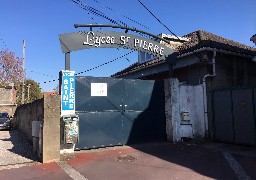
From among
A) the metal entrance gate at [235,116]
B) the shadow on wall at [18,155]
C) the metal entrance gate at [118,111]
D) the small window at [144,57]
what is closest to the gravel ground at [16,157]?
Answer: the shadow on wall at [18,155]

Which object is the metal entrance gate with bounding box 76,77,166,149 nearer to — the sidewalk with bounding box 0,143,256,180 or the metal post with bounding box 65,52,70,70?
the metal post with bounding box 65,52,70,70

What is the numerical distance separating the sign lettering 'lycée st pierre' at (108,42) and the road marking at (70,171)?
13.5 feet

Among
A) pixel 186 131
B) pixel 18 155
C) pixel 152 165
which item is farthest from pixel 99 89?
pixel 186 131

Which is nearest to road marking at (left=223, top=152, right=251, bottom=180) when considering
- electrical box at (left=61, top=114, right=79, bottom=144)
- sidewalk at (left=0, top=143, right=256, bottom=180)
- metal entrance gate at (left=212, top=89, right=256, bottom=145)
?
sidewalk at (left=0, top=143, right=256, bottom=180)

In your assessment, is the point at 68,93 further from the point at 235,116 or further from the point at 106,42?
the point at 235,116

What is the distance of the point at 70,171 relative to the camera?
270 inches

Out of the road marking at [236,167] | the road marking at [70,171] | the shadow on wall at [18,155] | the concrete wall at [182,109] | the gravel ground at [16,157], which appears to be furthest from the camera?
the concrete wall at [182,109]

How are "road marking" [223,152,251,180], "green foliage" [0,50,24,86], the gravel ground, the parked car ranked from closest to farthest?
1. "road marking" [223,152,251,180]
2. the gravel ground
3. the parked car
4. "green foliage" [0,50,24,86]

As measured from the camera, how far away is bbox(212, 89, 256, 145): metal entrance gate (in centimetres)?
980

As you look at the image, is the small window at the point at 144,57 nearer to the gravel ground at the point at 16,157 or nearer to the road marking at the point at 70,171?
the gravel ground at the point at 16,157

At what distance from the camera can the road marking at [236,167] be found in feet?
19.9

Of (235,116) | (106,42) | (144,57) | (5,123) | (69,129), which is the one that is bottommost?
(5,123)

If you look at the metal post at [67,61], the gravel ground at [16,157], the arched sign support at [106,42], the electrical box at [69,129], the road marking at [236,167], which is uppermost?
the arched sign support at [106,42]

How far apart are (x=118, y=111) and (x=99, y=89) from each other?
1211 mm
